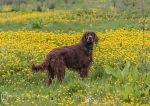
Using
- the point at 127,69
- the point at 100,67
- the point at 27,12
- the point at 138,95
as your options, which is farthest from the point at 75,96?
the point at 27,12

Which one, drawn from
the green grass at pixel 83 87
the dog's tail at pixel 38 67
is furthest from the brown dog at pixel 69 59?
the green grass at pixel 83 87

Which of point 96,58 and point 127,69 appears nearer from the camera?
point 127,69

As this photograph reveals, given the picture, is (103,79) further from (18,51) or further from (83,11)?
(83,11)

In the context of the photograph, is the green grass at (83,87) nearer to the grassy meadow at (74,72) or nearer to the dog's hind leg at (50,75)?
the grassy meadow at (74,72)

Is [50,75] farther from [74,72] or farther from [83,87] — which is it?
[83,87]

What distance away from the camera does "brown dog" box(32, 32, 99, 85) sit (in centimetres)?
1008

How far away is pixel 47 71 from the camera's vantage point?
10422mm

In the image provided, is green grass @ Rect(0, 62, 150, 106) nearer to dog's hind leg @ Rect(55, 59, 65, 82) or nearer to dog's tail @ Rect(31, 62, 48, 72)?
dog's hind leg @ Rect(55, 59, 65, 82)

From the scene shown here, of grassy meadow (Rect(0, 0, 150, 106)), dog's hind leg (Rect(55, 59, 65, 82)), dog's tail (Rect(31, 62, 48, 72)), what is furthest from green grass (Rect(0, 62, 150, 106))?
dog's tail (Rect(31, 62, 48, 72))

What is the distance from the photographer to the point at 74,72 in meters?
11.4

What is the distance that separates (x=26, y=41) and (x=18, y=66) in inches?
135

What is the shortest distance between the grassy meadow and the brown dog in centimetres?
Answer: 23

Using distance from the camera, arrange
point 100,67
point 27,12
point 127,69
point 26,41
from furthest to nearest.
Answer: point 27,12 < point 26,41 < point 100,67 < point 127,69

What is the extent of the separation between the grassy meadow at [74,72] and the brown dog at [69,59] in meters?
0.23
